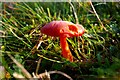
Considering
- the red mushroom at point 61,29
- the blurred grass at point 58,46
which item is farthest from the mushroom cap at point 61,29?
the blurred grass at point 58,46

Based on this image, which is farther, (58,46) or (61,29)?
(58,46)

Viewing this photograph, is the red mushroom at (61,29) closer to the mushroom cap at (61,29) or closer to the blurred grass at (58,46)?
the mushroom cap at (61,29)

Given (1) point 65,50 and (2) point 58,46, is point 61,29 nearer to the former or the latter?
(1) point 65,50

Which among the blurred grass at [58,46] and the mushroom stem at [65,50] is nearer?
the blurred grass at [58,46]

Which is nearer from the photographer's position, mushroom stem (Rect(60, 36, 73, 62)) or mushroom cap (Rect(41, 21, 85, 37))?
mushroom cap (Rect(41, 21, 85, 37))

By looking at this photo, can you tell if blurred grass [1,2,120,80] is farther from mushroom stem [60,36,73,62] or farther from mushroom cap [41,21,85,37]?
mushroom cap [41,21,85,37]

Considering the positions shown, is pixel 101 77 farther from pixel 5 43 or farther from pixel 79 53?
pixel 5 43

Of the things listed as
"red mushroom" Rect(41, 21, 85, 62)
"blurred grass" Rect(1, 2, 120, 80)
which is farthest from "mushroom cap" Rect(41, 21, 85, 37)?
"blurred grass" Rect(1, 2, 120, 80)

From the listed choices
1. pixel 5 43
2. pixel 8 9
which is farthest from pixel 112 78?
pixel 8 9

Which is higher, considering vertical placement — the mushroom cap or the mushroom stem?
the mushroom cap

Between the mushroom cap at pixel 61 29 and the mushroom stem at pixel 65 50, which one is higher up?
the mushroom cap at pixel 61 29

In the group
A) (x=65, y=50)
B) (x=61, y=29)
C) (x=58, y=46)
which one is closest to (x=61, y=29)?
(x=61, y=29)
